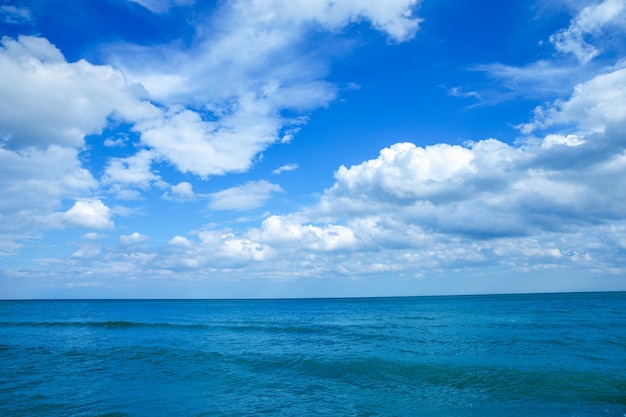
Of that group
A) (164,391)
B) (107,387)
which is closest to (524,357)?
(164,391)

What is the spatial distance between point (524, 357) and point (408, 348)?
814 cm

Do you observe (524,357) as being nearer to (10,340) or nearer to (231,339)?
(231,339)

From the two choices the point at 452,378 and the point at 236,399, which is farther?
the point at 452,378

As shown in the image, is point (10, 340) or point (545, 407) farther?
point (10, 340)

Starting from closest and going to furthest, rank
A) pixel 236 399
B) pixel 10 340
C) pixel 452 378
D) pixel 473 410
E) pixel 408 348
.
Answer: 1. pixel 473 410
2. pixel 236 399
3. pixel 452 378
4. pixel 408 348
5. pixel 10 340

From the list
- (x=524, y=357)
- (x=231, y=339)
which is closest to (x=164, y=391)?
(x=231, y=339)

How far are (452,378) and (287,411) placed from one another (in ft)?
33.0

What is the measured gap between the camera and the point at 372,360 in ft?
81.7

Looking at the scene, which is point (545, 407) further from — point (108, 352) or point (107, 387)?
point (108, 352)

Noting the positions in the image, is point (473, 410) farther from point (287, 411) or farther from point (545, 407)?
point (287, 411)

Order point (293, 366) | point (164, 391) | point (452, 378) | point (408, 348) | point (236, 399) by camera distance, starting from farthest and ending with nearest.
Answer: point (408, 348) < point (293, 366) < point (452, 378) < point (164, 391) < point (236, 399)

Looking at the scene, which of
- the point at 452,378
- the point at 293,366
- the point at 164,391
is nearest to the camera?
the point at 164,391

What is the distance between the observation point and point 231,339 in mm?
38031

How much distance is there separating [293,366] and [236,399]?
7559 millimetres
